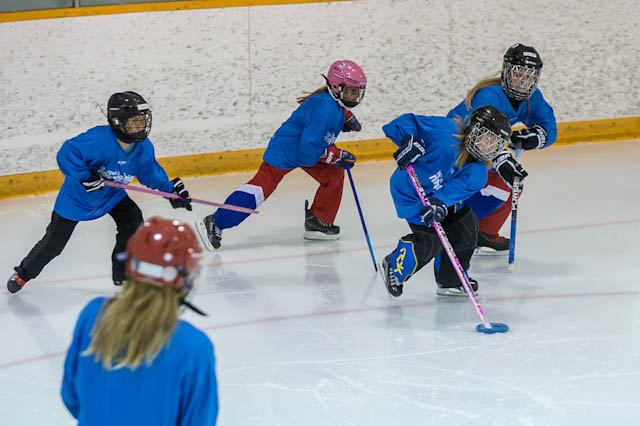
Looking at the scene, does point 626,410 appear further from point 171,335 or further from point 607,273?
point 171,335

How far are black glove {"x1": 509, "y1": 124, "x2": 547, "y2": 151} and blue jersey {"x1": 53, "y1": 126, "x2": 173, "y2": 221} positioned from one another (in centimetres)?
159

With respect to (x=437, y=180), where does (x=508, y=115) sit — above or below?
above

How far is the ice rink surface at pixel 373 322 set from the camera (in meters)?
2.91

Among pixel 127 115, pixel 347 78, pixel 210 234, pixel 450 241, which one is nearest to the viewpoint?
pixel 127 115

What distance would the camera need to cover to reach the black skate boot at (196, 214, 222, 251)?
4637 mm

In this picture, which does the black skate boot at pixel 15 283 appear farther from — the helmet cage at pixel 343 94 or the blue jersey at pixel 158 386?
the blue jersey at pixel 158 386

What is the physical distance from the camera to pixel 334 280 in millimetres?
4176

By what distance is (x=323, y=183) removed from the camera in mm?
4785

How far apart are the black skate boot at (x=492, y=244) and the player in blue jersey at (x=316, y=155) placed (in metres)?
0.72

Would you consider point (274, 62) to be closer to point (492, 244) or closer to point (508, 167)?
point (492, 244)

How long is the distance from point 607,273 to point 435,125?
1.12 metres

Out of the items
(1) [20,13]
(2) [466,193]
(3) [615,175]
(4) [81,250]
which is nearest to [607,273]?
(2) [466,193]

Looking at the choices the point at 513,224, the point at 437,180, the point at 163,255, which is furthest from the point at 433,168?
the point at 163,255

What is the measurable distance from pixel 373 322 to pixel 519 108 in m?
1.35
